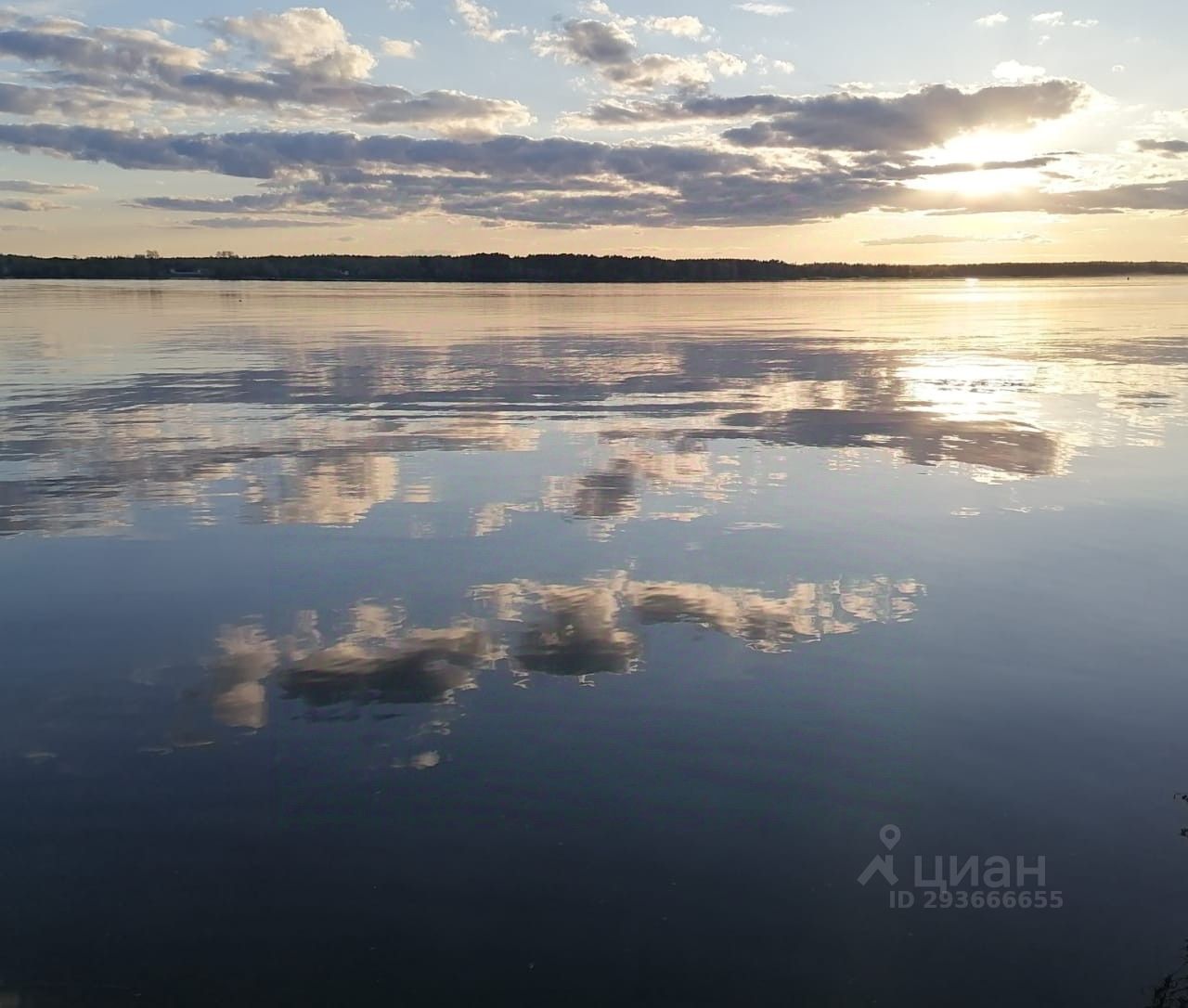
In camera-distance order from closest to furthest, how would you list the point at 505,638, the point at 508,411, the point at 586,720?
the point at 586,720
the point at 505,638
the point at 508,411

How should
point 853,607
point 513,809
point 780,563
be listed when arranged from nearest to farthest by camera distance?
point 513,809 → point 853,607 → point 780,563

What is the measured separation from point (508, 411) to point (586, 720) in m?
14.5

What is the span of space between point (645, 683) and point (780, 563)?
130 inches

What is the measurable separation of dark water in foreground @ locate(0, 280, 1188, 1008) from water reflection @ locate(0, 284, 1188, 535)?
200 mm

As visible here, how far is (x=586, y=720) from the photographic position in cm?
700

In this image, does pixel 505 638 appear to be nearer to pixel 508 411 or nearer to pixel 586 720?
pixel 586 720

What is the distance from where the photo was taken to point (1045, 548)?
11.0 metres

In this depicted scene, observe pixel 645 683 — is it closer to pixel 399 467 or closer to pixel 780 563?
pixel 780 563

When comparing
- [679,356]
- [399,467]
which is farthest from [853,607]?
[679,356]

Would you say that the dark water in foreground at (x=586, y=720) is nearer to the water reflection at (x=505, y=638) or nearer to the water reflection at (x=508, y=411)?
the water reflection at (x=505, y=638)

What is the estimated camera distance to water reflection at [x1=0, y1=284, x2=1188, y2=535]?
13867mm

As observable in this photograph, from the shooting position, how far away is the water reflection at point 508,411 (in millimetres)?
13867

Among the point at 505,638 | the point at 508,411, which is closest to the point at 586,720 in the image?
the point at 505,638

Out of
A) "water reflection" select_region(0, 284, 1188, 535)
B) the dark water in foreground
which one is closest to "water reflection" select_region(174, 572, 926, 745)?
the dark water in foreground
